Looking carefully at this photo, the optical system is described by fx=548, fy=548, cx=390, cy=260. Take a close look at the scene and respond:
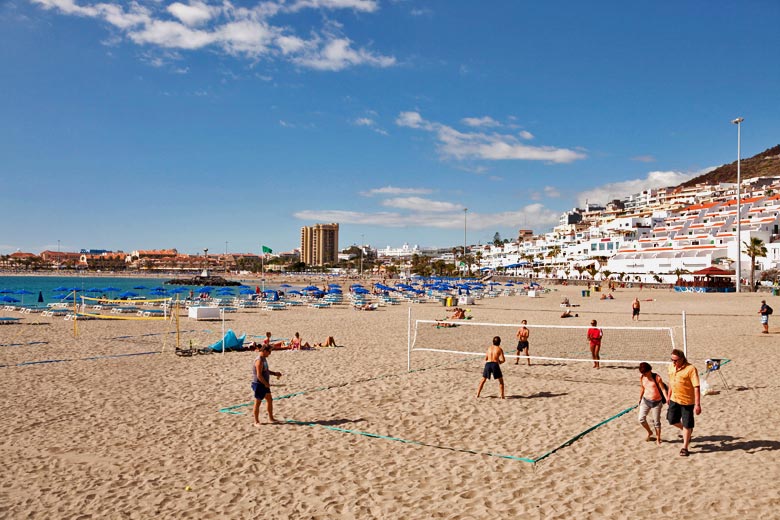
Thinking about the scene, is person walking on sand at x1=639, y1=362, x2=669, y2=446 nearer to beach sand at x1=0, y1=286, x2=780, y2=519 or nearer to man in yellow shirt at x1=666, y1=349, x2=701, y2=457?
man in yellow shirt at x1=666, y1=349, x2=701, y2=457

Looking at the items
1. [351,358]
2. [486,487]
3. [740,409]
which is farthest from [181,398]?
[740,409]

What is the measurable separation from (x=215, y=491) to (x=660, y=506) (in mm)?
4594

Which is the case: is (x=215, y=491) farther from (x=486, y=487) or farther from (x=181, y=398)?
(x=181, y=398)

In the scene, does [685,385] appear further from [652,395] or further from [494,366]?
[494,366]

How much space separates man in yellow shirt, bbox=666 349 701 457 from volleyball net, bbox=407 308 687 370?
6.39 metres

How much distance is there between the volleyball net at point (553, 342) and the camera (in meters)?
14.8

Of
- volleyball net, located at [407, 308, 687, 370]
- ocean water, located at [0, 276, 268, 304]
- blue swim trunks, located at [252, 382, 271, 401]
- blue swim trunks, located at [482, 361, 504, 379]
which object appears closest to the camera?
blue swim trunks, located at [252, 382, 271, 401]

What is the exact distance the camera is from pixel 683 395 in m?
6.74

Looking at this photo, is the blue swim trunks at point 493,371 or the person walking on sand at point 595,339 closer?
the blue swim trunks at point 493,371

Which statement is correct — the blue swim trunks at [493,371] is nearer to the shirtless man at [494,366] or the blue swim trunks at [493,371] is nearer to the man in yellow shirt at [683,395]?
the shirtless man at [494,366]

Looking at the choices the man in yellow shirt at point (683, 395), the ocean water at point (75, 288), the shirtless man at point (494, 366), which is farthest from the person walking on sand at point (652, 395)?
the ocean water at point (75, 288)

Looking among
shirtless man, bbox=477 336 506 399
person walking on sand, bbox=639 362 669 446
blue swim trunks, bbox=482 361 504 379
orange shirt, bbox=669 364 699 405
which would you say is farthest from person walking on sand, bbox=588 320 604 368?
orange shirt, bbox=669 364 699 405

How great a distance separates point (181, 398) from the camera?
9992mm

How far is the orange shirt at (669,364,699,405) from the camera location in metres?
6.68
